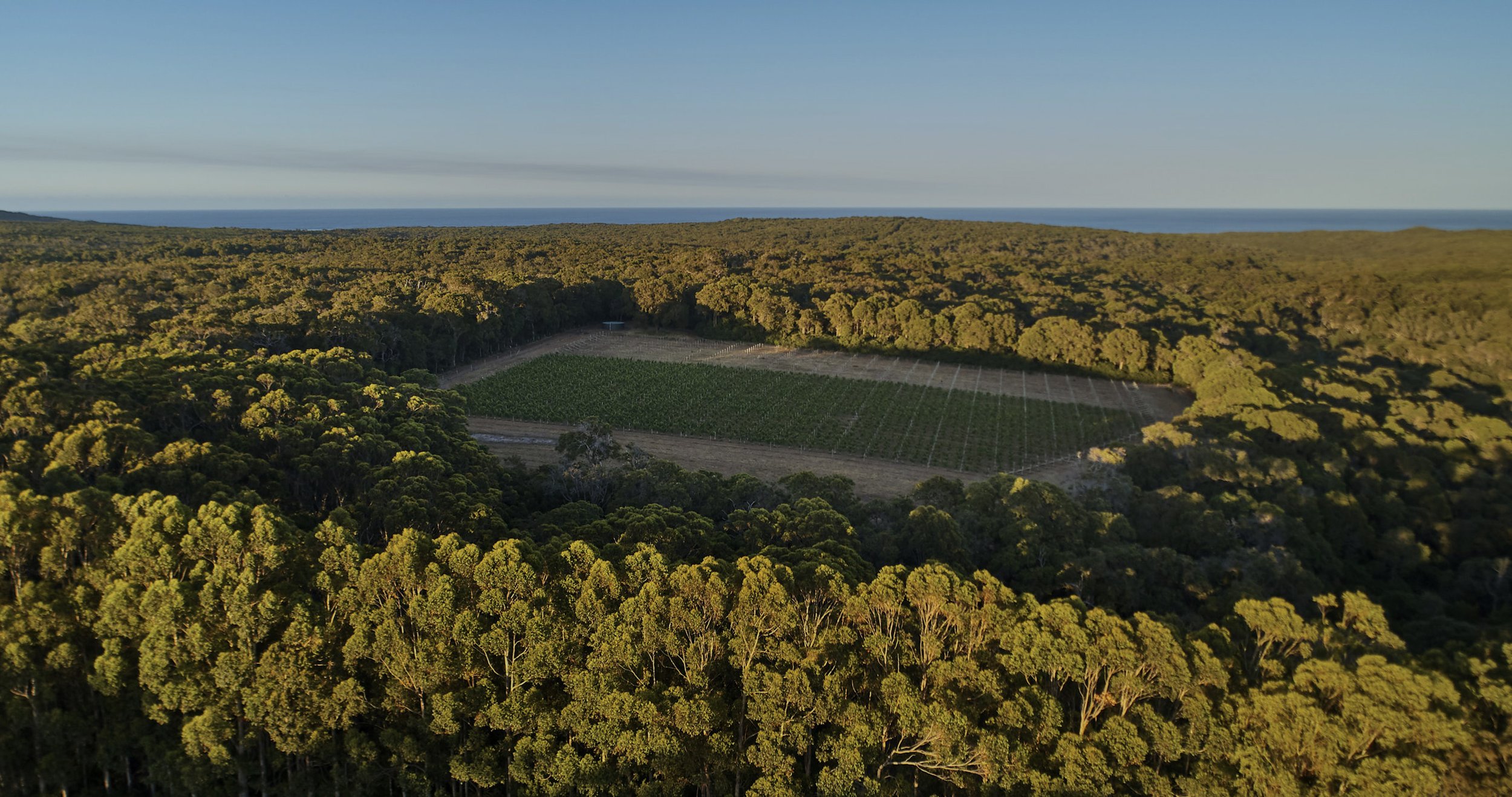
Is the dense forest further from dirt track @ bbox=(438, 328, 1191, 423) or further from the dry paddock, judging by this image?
dirt track @ bbox=(438, 328, 1191, 423)

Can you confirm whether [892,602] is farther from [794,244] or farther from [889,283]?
[794,244]

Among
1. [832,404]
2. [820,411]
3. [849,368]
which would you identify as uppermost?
[849,368]

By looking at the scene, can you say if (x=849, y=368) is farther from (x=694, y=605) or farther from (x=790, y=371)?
(x=694, y=605)

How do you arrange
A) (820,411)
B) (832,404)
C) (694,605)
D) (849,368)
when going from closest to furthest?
(694,605) → (820,411) → (832,404) → (849,368)

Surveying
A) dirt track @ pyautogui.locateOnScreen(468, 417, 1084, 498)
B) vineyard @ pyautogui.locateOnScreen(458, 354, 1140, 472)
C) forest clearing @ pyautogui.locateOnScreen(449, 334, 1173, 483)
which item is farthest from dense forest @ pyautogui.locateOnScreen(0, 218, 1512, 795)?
forest clearing @ pyautogui.locateOnScreen(449, 334, 1173, 483)

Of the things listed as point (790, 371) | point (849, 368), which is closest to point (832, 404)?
point (790, 371)

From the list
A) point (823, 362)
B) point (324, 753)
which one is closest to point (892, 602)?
point (324, 753)

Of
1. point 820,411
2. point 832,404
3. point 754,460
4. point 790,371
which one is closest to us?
point 754,460
